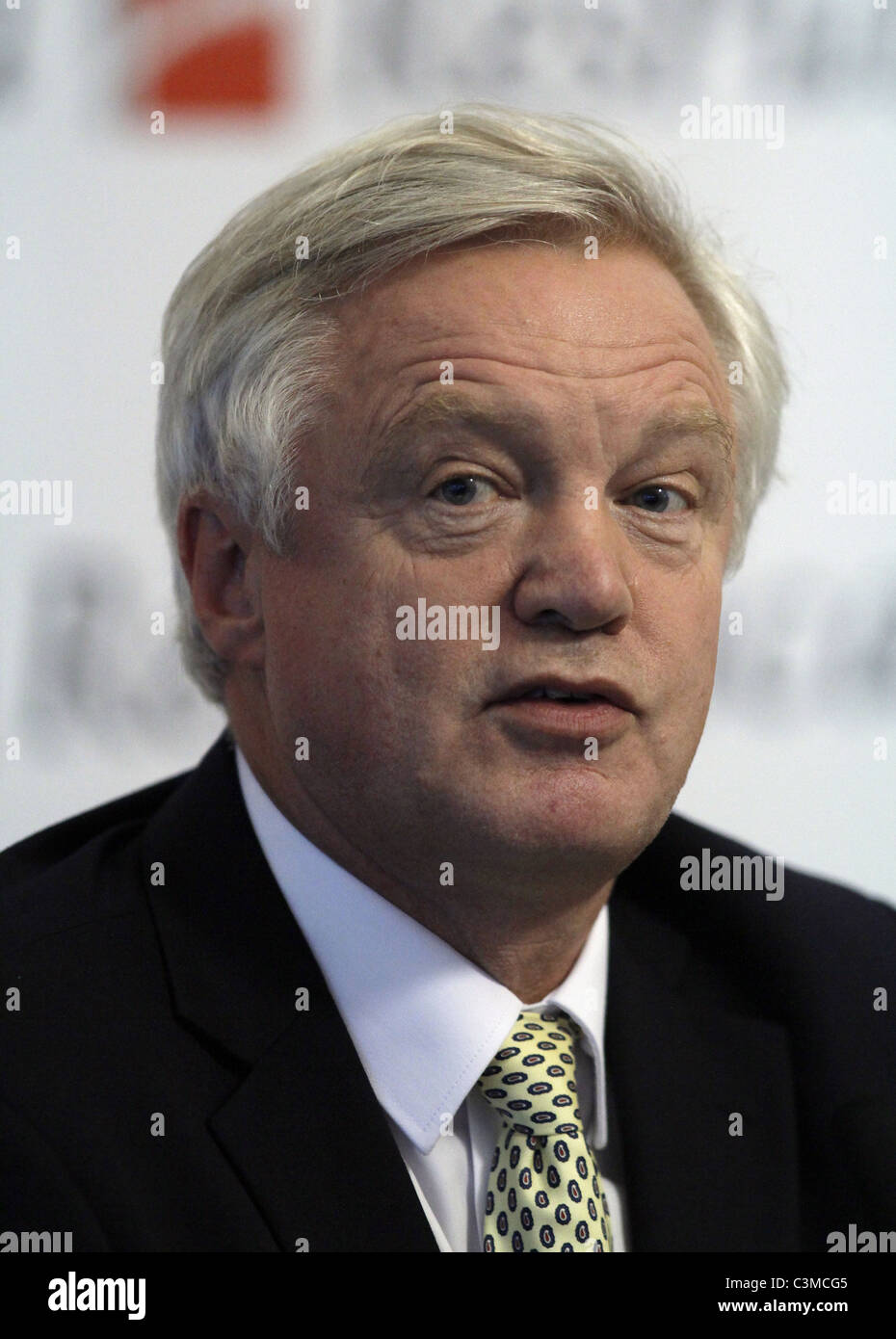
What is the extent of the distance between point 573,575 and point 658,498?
215mm

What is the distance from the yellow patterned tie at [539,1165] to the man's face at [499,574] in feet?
0.71

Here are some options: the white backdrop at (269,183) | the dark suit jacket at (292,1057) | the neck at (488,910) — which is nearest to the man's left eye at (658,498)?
the neck at (488,910)

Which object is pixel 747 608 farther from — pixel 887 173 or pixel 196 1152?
pixel 196 1152

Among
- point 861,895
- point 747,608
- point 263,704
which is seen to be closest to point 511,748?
point 263,704

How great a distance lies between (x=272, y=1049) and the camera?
1.48 metres

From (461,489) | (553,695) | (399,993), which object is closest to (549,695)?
(553,695)

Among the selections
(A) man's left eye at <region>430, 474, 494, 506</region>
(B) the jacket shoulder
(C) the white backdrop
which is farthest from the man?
(C) the white backdrop

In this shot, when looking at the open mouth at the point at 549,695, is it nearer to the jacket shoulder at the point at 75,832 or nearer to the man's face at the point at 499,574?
the man's face at the point at 499,574

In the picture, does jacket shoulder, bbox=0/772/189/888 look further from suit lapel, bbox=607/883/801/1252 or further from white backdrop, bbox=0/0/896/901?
suit lapel, bbox=607/883/801/1252

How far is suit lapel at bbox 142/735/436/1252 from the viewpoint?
1.40 metres

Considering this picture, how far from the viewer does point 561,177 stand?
61.9 inches

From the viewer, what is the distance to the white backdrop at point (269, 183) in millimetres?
2164
